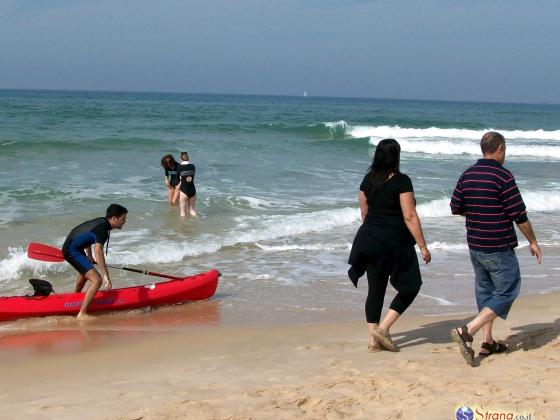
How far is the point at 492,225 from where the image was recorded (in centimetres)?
479

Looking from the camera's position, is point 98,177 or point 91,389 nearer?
point 91,389

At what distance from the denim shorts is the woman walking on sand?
37 centimetres

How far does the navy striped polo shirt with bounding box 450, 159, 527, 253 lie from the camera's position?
472 centimetres

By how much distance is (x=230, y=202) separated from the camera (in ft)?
45.9

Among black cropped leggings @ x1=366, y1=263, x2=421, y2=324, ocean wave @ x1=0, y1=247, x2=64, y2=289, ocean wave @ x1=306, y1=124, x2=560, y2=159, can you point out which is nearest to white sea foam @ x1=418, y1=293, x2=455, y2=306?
black cropped leggings @ x1=366, y1=263, x2=421, y2=324

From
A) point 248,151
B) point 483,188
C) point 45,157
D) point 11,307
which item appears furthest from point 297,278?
point 248,151

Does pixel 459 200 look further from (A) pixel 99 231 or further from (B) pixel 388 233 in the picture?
(A) pixel 99 231

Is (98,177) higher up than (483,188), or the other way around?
(483,188)

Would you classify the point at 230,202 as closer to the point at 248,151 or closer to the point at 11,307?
the point at 11,307

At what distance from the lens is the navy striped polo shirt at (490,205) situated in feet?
15.5

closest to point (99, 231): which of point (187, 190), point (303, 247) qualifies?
point (303, 247)

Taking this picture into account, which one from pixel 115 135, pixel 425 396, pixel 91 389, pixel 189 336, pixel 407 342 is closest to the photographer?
pixel 425 396

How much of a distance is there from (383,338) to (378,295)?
1.03ft

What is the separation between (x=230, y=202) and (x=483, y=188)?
31.2 feet
